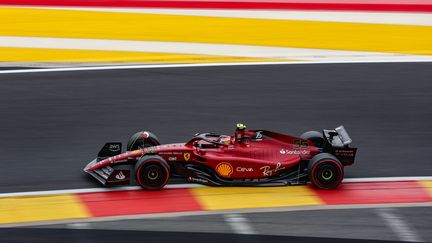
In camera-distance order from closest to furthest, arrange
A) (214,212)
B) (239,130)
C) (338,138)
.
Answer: (214,212), (239,130), (338,138)

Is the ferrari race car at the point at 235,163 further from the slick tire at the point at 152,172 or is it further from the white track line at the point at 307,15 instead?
the white track line at the point at 307,15

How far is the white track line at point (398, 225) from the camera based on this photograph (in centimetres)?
1120

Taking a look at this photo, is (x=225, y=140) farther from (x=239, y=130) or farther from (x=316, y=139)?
(x=316, y=139)

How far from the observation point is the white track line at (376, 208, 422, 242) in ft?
36.8

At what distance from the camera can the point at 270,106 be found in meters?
16.3

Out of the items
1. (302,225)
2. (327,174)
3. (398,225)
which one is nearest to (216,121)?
(327,174)

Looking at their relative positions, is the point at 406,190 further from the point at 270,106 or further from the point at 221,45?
the point at 221,45

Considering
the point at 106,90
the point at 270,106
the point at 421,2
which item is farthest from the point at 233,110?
the point at 421,2

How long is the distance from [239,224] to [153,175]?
1.55m

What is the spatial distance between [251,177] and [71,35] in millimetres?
9804

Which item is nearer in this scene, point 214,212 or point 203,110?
point 214,212

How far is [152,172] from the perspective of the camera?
12555 millimetres

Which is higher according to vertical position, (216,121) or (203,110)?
(203,110)

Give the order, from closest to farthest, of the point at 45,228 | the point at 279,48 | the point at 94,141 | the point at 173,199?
the point at 45,228, the point at 173,199, the point at 94,141, the point at 279,48
